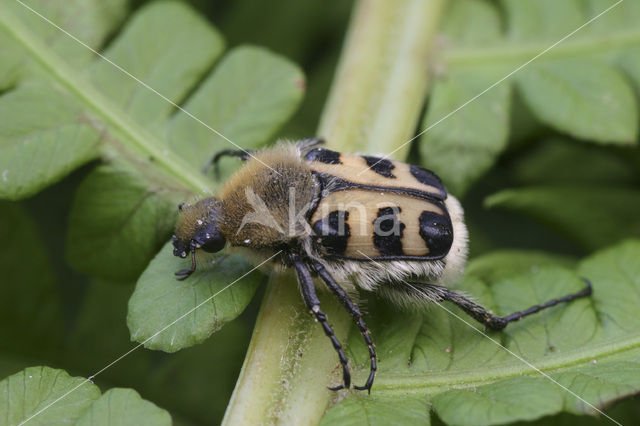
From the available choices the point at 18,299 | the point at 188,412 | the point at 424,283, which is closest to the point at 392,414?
the point at 424,283

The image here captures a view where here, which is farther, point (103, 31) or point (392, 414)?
point (103, 31)

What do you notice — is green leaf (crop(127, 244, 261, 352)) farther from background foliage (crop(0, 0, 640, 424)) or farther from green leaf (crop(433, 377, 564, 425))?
green leaf (crop(433, 377, 564, 425))

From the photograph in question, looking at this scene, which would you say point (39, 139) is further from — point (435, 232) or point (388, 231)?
point (435, 232)

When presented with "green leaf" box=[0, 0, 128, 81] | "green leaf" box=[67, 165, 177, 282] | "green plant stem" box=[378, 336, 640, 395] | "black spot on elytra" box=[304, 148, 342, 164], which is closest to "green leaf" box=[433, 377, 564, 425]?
"green plant stem" box=[378, 336, 640, 395]

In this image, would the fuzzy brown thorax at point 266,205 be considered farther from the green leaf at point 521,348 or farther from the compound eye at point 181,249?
the green leaf at point 521,348

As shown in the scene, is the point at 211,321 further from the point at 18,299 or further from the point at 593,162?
the point at 593,162

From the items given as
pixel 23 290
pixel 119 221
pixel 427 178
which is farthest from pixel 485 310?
pixel 23 290
